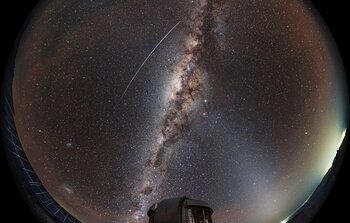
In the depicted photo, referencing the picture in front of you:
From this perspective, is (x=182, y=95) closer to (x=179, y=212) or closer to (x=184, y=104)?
(x=184, y=104)

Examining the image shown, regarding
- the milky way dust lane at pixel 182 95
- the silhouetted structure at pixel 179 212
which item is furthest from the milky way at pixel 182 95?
the silhouetted structure at pixel 179 212

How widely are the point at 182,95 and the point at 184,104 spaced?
76 mm

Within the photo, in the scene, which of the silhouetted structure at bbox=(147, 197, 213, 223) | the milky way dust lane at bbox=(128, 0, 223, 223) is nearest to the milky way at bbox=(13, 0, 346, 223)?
the milky way dust lane at bbox=(128, 0, 223, 223)

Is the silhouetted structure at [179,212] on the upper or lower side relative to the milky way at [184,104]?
lower

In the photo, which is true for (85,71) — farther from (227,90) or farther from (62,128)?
(227,90)

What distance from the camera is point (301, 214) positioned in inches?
185

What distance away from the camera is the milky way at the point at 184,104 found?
478 cm

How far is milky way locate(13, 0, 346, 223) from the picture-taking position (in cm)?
478

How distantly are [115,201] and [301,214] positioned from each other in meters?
1.39

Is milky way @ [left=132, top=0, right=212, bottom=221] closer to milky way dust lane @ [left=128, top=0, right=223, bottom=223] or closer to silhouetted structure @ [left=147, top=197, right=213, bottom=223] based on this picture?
milky way dust lane @ [left=128, top=0, right=223, bottom=223]

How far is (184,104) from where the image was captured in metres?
5.16

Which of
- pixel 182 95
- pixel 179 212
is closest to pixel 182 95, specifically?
pixel 182 95

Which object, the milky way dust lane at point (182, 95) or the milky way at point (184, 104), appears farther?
the milky way dust lane at point (182, 95)

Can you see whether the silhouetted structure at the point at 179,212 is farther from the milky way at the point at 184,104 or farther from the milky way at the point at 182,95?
the milky way at the point at 182,95
